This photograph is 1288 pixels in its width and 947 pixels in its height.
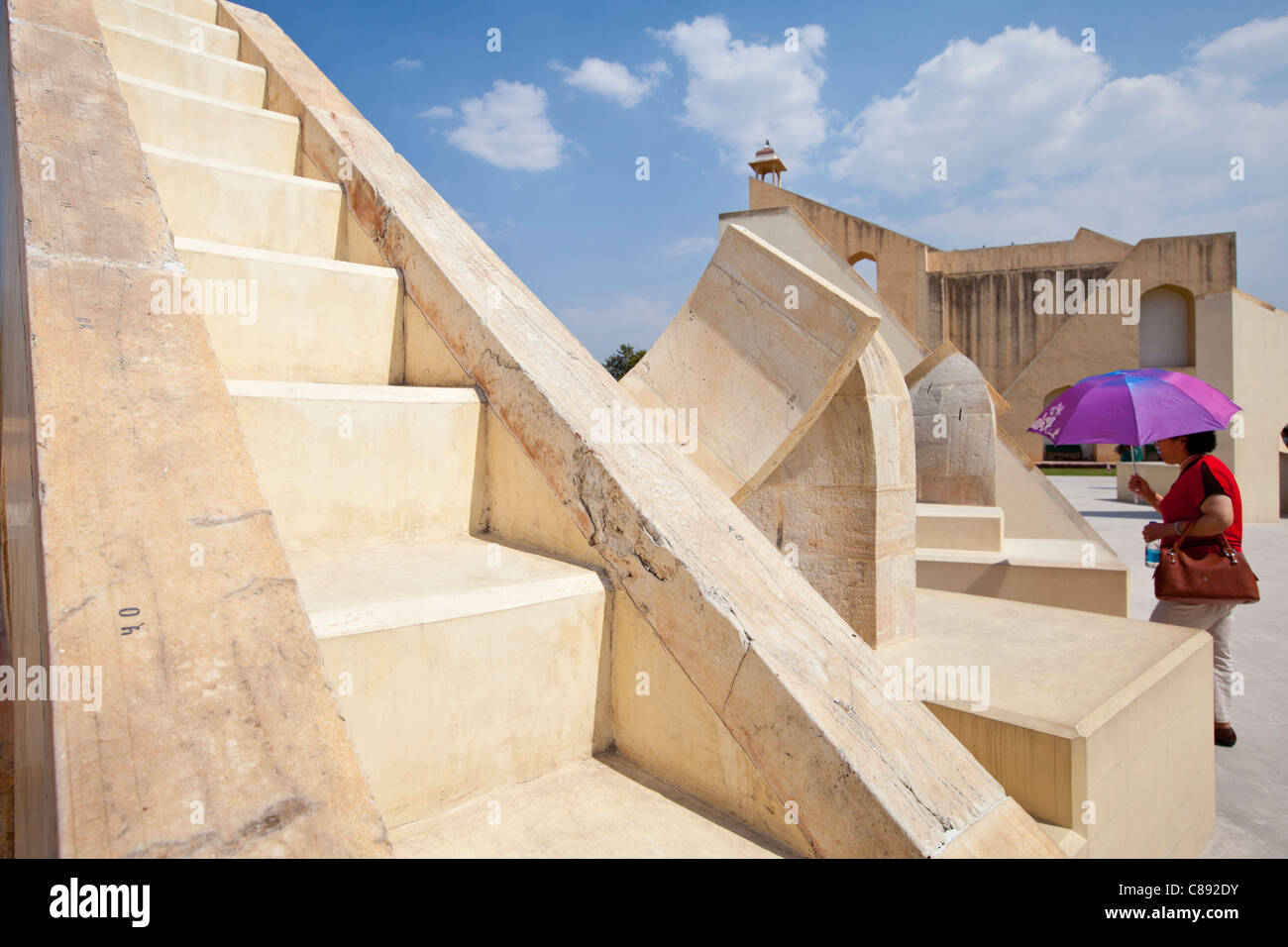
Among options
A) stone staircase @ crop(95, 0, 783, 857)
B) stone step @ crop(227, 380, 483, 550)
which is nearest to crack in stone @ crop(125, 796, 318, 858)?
stone staircase @ crop(95, 0, 783, 857)

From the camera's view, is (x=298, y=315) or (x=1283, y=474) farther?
(x=1283, y=474)

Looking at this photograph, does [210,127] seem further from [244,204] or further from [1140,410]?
[1140,410]

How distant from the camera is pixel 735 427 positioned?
337 centimetres

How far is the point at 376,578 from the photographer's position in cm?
186

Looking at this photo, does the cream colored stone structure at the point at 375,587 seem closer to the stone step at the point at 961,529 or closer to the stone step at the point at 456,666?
the stone step at the point at 456,666

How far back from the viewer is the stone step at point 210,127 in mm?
3398

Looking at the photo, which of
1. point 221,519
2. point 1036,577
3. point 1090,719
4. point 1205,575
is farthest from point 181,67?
point 1036,577

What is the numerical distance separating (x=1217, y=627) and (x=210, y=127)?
234 inches

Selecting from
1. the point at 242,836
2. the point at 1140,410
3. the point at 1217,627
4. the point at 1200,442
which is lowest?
the point at 1217,627

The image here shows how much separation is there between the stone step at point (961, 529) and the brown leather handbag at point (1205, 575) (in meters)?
3.28

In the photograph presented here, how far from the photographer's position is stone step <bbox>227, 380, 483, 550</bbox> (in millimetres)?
2055

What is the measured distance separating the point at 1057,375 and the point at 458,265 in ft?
86.3

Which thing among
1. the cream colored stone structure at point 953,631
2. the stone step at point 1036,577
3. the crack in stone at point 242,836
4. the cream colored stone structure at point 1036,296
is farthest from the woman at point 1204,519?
the cream colored stone structure at point 1036,296
